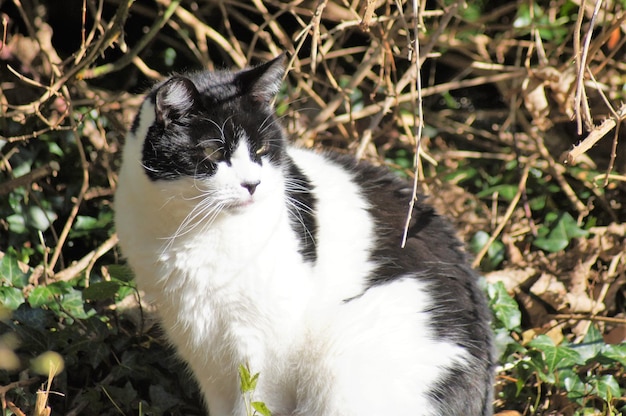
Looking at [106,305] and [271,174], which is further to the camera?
[106,305]

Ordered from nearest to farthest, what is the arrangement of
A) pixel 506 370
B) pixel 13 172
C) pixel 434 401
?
1. pixel 434 401
2. pixel 506 370
3. pixel 13 172

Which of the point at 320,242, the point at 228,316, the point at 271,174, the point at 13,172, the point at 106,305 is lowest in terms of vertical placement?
the point at 106,305

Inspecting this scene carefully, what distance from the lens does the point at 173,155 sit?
2162 millimetres

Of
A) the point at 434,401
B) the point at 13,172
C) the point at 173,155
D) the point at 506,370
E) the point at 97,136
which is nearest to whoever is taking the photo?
the point at 173,155

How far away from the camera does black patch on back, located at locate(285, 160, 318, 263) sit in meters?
2.37

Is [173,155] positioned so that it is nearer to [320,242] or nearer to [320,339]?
[320,242]

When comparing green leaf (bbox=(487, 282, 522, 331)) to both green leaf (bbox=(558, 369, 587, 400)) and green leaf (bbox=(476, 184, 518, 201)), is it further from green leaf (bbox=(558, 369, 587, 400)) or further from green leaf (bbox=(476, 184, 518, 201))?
green leaf (bbox=(476, 184, 518, 201))

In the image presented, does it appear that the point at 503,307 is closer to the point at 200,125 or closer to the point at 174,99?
the point at 200,125

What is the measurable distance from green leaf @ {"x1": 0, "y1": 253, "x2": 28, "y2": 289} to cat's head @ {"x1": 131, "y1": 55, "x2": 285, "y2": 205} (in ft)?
3.50

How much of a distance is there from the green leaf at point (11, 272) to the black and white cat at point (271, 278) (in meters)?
0.84

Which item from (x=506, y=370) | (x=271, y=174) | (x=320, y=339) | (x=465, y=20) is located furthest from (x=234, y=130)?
(x=465, y=20)

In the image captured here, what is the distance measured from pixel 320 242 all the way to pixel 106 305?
1144 mm

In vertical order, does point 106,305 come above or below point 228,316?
below

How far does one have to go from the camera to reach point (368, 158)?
12.4 ft
